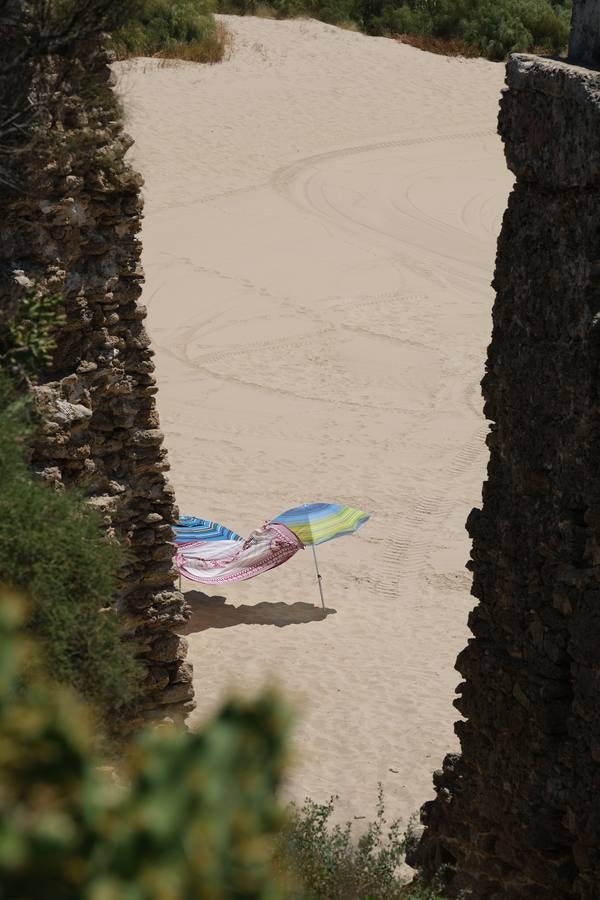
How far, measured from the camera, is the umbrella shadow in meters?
13.4

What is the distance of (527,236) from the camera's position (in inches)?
246

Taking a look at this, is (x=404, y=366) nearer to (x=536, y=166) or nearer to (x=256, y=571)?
(x=256, y=571)

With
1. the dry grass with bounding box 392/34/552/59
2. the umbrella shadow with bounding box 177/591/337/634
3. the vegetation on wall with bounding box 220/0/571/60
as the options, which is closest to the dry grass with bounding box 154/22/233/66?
the vegetation on wall with bounding box 220/0/571/60

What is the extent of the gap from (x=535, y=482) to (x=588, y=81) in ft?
5.91

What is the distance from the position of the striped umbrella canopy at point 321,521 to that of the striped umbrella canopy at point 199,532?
53cm

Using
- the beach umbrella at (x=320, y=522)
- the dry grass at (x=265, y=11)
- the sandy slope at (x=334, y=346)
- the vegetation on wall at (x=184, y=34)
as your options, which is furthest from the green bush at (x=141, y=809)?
the dry grass at (x=265, y=11)

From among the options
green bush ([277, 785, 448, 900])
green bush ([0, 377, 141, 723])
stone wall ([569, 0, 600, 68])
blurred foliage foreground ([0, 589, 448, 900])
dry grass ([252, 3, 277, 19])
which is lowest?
green bush ([277, 785, 448, 900])

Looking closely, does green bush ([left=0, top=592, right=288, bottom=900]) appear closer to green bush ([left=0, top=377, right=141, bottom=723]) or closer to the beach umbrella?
green bush ([left=0, top=377, right=141, bottom=723])

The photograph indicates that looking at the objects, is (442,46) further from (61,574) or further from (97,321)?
(61,574)

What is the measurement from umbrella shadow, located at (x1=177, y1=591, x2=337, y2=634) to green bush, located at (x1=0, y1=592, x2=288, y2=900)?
36.6ft

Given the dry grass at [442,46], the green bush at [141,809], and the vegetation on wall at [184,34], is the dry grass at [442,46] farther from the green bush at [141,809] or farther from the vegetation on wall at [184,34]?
the green bush at [141,809]

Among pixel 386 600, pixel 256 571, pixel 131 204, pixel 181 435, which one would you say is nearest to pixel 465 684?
pixel 131 204

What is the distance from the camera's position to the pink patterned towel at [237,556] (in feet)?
43.1

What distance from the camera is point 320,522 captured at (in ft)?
45.3
